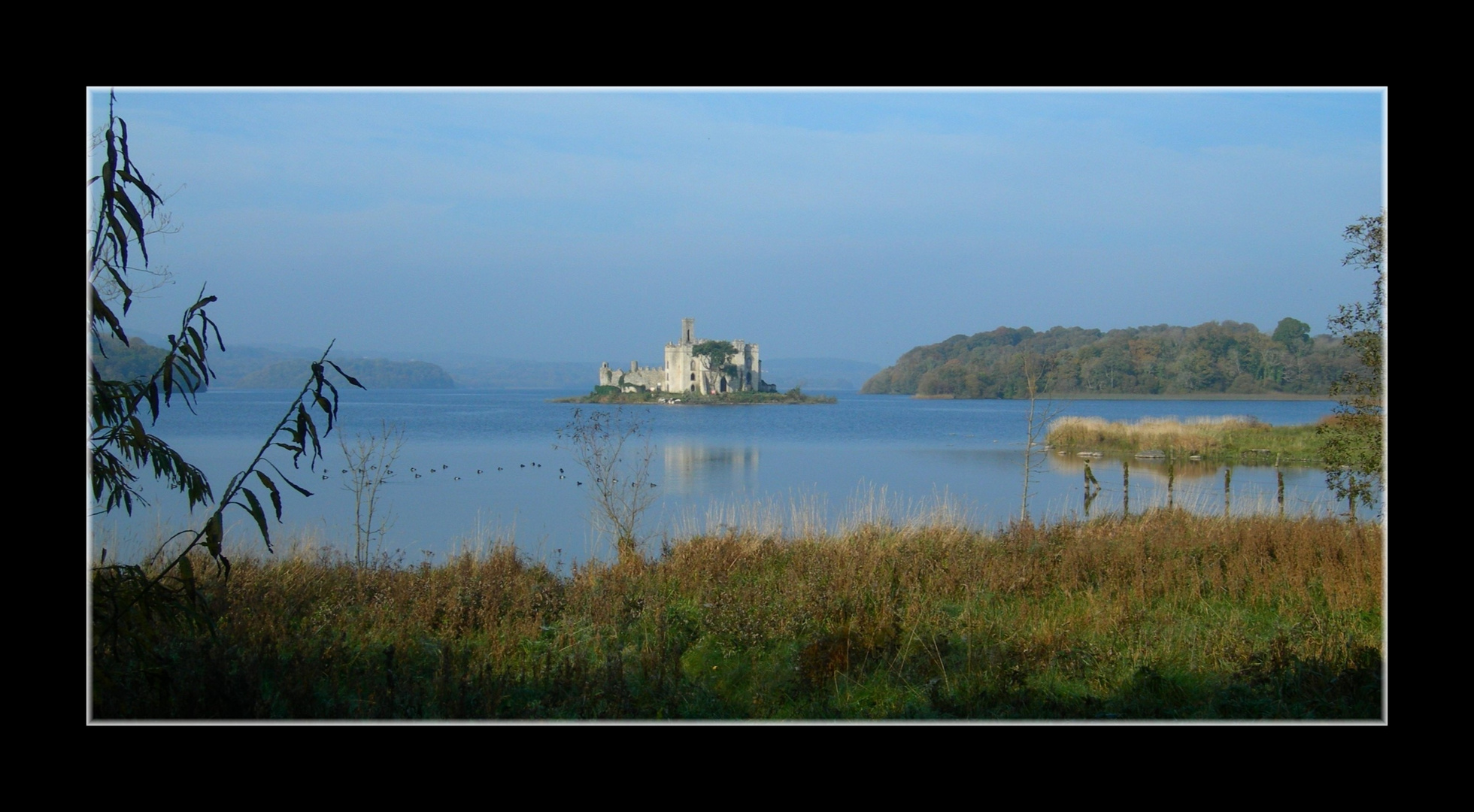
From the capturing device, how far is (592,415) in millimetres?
6746

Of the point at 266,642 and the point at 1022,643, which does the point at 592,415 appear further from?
the point at 1022,643

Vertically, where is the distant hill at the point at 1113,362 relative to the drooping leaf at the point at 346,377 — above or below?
above

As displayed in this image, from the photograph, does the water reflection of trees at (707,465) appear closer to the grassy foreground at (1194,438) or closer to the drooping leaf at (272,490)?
the grassy foreground at (1194,438)

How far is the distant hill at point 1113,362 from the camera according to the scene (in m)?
12.4

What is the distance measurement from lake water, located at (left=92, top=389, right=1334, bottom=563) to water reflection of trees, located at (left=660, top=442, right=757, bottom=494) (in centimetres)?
6

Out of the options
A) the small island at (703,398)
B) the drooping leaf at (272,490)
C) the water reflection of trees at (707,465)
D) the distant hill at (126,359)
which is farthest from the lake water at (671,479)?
the small island at (703,398)

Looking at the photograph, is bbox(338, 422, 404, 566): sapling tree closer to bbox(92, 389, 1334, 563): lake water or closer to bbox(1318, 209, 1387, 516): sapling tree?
bbox(92, 389, 1334, 563): lake water

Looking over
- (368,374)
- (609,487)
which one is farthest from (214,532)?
(368,374)

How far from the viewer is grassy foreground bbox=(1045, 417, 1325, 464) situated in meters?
18.5

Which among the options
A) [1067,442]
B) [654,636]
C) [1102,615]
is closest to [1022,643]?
[1102,615]

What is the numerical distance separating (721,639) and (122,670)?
2.40 metres

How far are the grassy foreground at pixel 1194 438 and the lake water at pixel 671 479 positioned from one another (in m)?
0.45

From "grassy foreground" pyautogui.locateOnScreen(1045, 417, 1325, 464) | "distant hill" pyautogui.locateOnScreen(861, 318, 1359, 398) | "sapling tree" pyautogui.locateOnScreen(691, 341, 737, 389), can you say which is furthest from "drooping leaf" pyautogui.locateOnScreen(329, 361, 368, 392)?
"sapling tree" pyautogui.locateOnScreen(691, 341, 737, 389)
